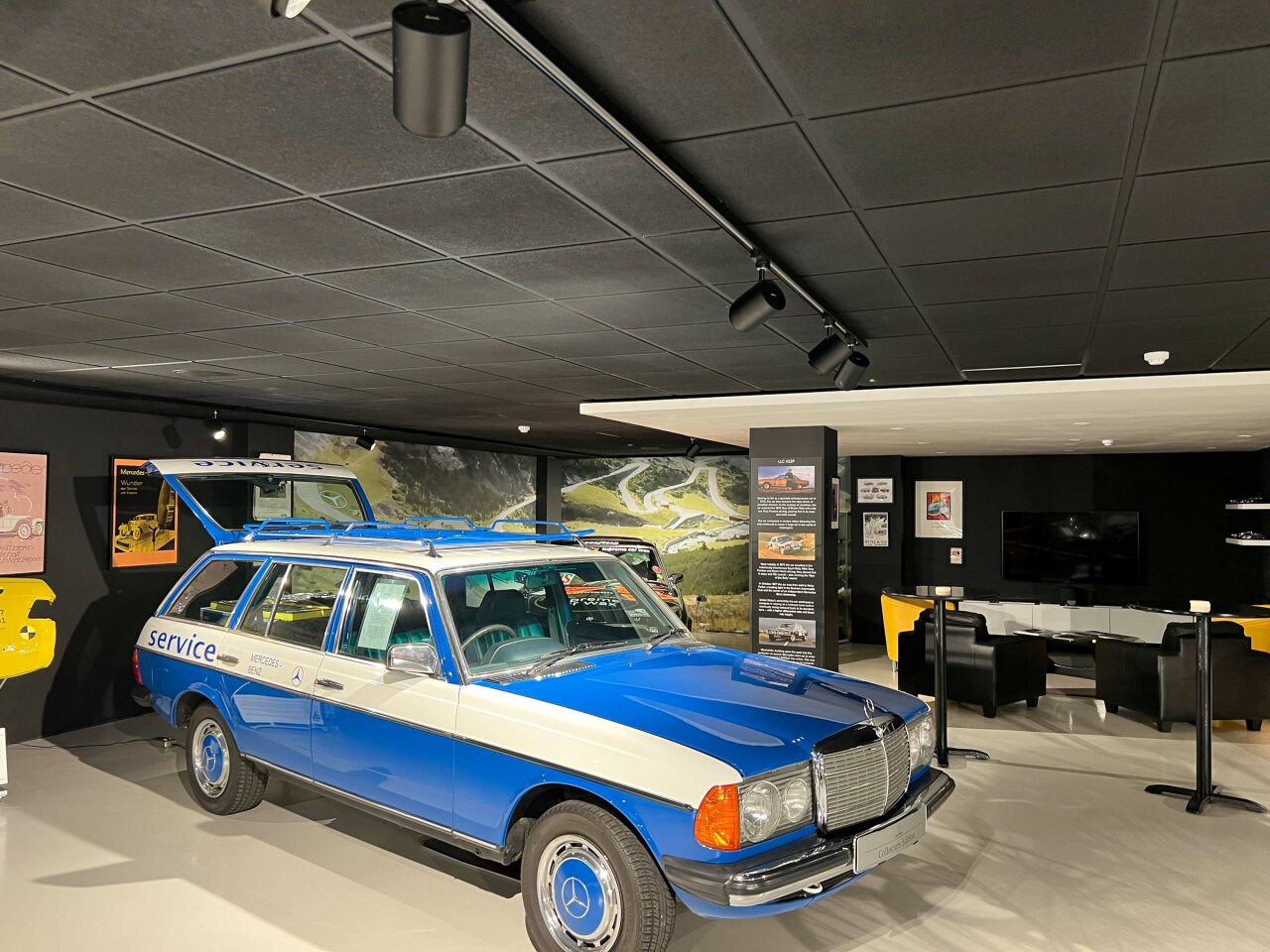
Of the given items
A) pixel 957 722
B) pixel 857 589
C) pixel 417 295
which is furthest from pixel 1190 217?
pixel 857 589

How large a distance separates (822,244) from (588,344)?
7.50 ft

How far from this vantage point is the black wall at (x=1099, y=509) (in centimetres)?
→ 1120

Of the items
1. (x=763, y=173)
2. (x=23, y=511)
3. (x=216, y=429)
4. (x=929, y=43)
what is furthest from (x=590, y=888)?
(x=216, y=429)

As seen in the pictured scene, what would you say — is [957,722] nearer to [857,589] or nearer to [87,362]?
[857,589]

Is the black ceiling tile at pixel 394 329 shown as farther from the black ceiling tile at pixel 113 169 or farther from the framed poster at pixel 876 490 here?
the framed poster at pixel 876 490

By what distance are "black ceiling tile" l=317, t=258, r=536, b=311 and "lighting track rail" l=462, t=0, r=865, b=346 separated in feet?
3.83

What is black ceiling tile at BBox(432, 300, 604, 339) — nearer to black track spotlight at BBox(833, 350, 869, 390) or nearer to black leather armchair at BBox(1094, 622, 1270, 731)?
black track spotlight at BBox(833, 350, 869, 390)

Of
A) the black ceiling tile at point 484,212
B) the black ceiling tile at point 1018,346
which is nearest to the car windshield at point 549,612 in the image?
the black ceiling tile at point 484,212

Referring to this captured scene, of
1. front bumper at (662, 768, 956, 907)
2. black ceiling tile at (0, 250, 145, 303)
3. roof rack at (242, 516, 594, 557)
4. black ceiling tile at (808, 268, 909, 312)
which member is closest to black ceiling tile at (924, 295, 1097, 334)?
black ceiling tile at (808, 268, 909, 312)

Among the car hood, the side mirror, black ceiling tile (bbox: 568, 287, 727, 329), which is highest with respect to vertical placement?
black ceiling tile (bbox: 568, 287, 727, 329)

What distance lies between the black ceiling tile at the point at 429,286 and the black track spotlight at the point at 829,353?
1.47 meters

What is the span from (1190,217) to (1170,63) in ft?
3.96

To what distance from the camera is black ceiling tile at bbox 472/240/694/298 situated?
3.52 metres

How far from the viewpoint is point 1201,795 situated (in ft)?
17.4
